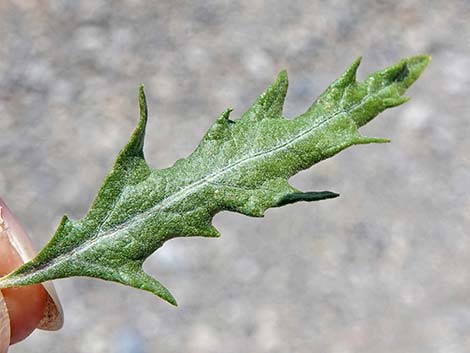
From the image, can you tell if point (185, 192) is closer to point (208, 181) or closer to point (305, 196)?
point (208, 181)

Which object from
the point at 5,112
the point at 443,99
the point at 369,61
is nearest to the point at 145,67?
the point at 5,112

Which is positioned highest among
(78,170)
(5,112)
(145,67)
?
(145,67)

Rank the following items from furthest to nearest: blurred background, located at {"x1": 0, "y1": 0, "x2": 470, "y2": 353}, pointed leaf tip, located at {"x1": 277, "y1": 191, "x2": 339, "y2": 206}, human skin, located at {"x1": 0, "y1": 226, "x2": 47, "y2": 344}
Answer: blurred background, located at {"x1": 0, "y1": 0, "x2": 470, "y2": 353} → human skin, located at {"x1": 0, "y1": 226, "x2": 47, "y2": 344} → pointed leaf tip, located at {"x1": 277, "y1": 191, "x2": 339, "y2": 206}

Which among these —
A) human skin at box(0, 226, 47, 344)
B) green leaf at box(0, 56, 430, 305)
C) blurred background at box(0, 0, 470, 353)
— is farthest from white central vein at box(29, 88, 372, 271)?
blurred background at box(0, 0, 470, 353)

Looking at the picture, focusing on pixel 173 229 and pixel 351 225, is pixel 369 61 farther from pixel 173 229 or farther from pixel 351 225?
pixel 173 229

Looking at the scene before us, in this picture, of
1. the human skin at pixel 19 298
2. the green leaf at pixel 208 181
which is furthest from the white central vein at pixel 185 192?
the human skin at pixel 19 298

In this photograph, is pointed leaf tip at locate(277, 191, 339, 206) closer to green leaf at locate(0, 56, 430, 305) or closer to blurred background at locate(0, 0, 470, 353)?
green leaf at locate(0, 56, 430, 305)
